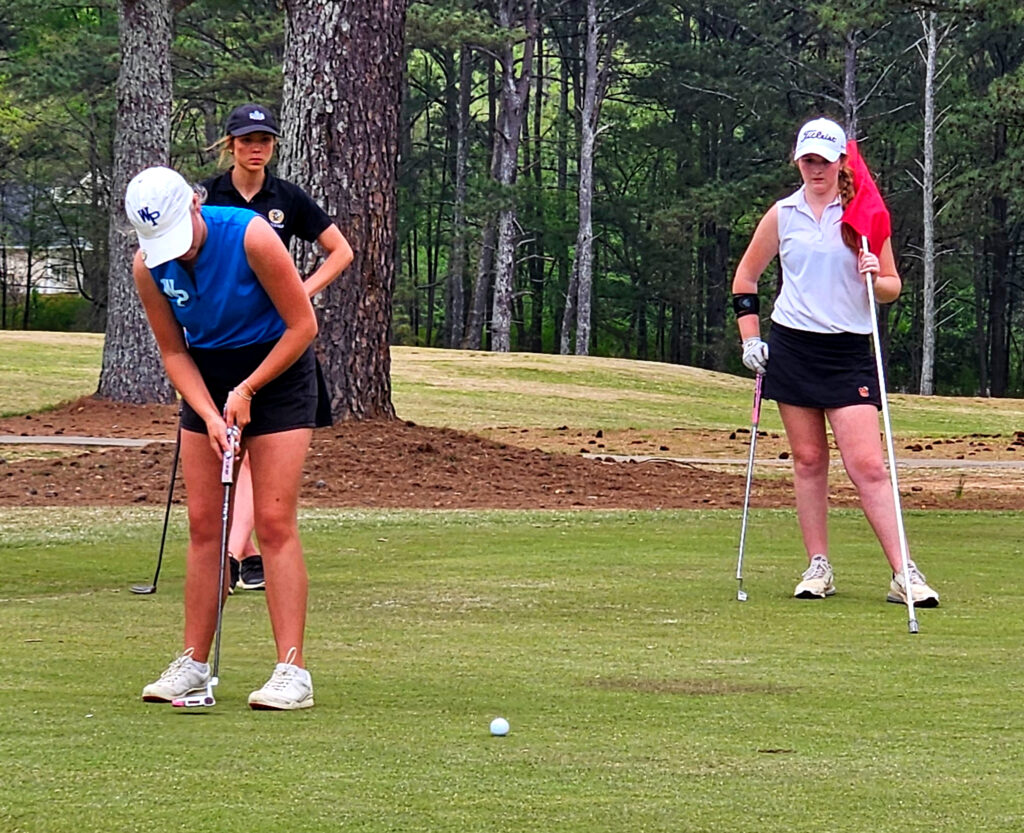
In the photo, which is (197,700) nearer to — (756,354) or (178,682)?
(178,682)

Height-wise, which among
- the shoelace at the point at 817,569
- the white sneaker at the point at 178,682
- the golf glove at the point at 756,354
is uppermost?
the golf glove at the point at 756,354

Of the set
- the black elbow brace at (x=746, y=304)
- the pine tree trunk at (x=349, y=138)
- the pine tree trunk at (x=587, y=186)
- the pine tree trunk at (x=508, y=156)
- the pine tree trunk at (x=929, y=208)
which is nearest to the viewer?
the black elbow brace at (x=746, y=304)

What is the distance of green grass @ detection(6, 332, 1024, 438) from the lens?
2795cm

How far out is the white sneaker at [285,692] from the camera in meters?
5.48

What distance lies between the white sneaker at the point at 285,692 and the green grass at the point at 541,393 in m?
19.7

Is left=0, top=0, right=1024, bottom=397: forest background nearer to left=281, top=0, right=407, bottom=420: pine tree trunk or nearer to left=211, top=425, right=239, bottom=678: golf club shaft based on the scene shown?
left=281, top=0, right=407, bottom=420: pine tree trunk

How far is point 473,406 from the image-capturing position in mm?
29094

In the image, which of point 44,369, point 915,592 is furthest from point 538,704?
point 44,369

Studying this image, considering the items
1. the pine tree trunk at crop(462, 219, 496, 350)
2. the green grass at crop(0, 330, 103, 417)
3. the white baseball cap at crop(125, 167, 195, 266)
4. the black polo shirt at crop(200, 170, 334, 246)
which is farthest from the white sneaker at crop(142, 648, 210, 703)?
the pine tree trunk at crop(462, 219, 496, 350)

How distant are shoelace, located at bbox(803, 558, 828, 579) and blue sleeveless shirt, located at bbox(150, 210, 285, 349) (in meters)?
3.70

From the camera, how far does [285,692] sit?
18.0ft

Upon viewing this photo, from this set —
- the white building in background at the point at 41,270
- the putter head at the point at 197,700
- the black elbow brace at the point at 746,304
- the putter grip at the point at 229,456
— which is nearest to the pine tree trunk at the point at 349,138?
the black elbow brace at the point at 746,304

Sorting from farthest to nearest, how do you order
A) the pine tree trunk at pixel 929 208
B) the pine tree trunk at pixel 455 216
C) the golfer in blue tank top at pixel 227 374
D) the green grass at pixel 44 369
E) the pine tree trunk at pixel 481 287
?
the pine tree trunk at pixel 455 216 < the pine tree trunk at pixel 481 287 < the pine tree trunk at pixel 929 208 < the green grass at pixel 44 369 < the golfer in blue tank top at pixel 227 374

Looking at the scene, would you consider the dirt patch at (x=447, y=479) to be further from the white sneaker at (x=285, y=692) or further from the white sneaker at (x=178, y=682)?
the white sneaker at (x=285, y=692)
